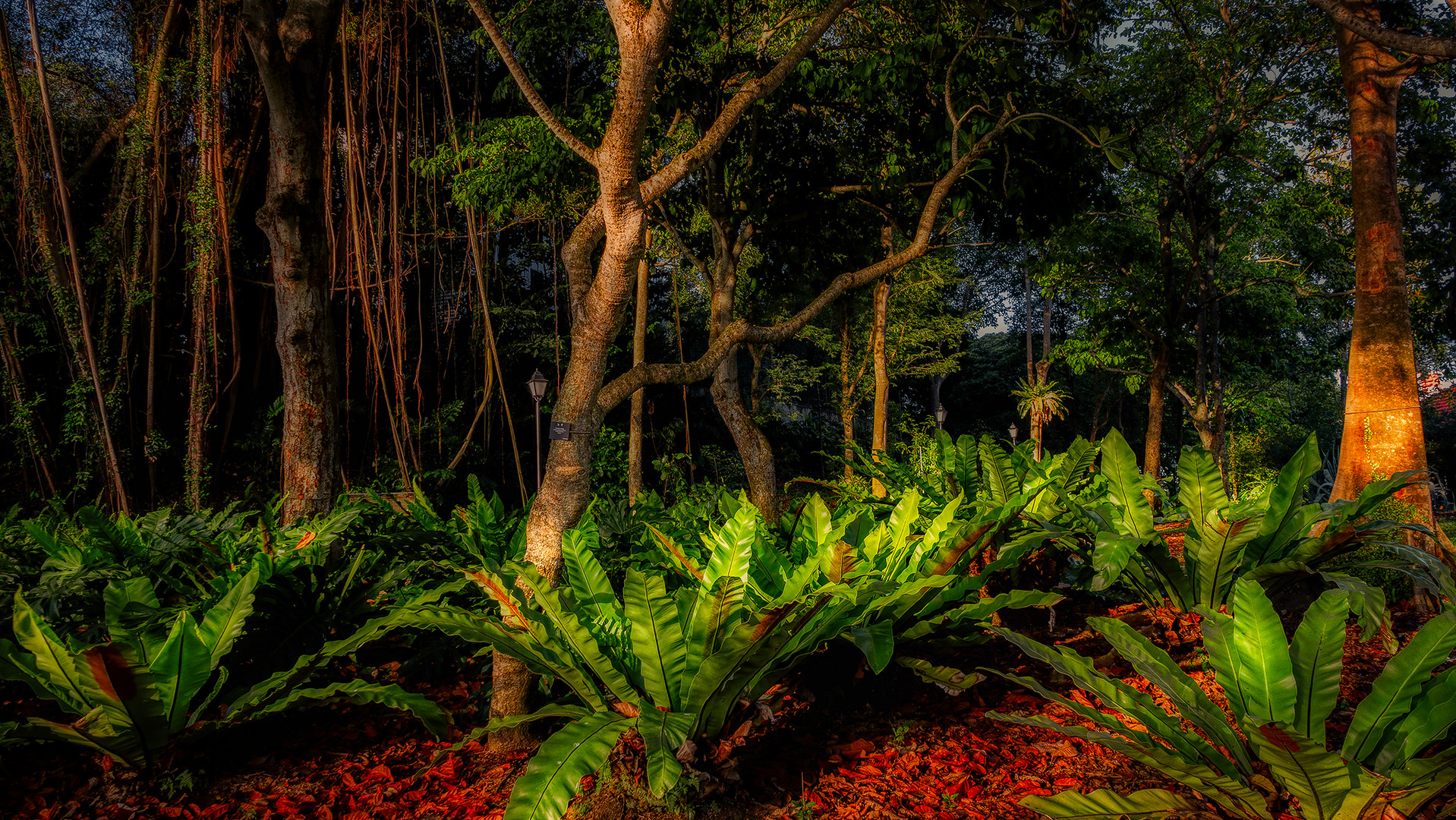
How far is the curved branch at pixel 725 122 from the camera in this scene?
2.35 m

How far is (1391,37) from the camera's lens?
3.18m

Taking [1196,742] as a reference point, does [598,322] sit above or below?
above

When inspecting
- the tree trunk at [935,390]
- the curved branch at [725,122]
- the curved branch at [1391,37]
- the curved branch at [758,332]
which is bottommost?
the tree trunk at [935,390]

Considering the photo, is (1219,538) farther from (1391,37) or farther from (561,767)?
(1391,37)

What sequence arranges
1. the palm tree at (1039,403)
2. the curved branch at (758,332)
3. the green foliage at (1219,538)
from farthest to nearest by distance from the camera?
1. the palm tree at (1039,403)
2. the curved branch at (758,332)
3. the green foliage at (1219,538)

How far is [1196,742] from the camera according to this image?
138 centimetres

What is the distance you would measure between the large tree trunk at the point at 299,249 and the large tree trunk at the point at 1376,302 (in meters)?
5.39

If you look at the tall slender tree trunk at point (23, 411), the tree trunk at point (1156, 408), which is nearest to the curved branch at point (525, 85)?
the tall slender tree trunk at point (23, 411)

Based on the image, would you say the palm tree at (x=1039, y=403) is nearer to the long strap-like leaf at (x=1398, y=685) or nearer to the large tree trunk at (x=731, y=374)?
the large tree trunk at (x=731, y=374)

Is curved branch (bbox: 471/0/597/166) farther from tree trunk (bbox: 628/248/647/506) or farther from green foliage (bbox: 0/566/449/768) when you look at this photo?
tree trunk (bbox: 628/248/647/506)

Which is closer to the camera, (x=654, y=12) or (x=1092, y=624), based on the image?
(x=1092, y=624)

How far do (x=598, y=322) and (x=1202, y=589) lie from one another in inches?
83.9

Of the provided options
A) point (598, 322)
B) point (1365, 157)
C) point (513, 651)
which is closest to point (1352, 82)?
point (1365, 157)

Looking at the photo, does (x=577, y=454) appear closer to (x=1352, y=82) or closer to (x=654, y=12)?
(x=654, y=12)
